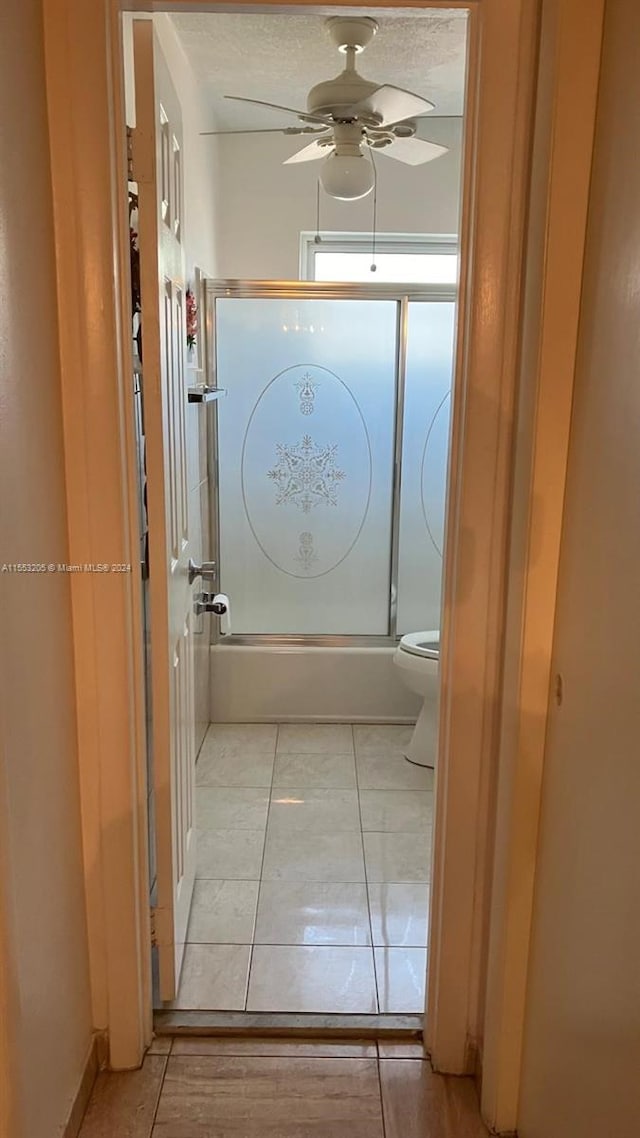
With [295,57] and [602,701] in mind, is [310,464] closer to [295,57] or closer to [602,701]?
[295,57]

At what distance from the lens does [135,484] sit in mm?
1640

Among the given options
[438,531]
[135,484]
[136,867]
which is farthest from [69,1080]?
[438,531]

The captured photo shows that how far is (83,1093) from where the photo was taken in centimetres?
170

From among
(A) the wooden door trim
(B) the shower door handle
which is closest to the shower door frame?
(B) the shower door handle

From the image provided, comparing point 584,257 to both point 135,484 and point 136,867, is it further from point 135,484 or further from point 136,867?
point 136,867

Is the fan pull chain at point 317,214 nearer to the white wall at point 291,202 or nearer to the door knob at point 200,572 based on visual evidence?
the white wall at point 291,202

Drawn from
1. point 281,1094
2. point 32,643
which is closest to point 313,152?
point 32,643

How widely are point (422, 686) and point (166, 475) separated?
1.73 metres

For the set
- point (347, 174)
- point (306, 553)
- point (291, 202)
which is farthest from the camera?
point (291, 202)

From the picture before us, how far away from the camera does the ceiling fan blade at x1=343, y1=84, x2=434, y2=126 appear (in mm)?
2525

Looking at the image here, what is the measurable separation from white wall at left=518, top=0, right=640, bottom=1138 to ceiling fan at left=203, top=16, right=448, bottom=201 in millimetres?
1514

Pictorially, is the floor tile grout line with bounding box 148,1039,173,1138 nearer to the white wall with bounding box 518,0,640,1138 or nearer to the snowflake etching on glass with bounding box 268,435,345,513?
the white wall with bounding box 518,0,640,1138

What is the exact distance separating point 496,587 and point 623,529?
471 millimetres

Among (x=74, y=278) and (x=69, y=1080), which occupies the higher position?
(x=74, y=278)
